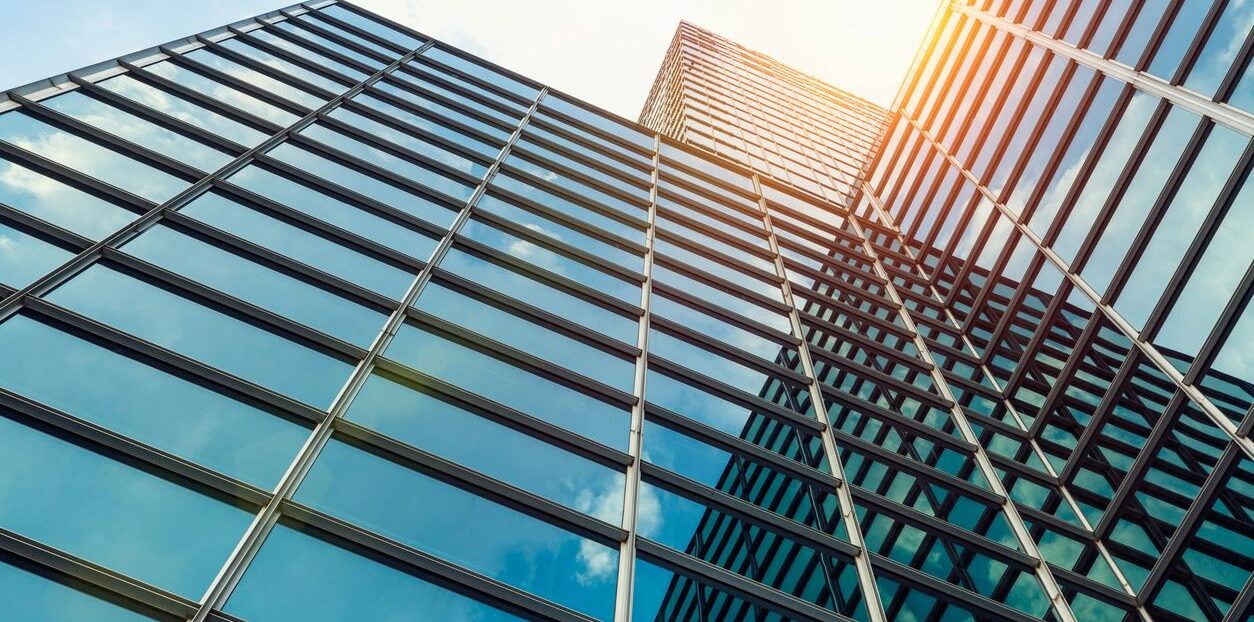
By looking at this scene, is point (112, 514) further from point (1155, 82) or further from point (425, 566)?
point (1155, 82)

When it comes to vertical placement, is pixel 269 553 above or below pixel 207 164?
below

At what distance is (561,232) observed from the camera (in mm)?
17266

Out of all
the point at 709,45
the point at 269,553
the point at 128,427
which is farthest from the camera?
the point at 709,45

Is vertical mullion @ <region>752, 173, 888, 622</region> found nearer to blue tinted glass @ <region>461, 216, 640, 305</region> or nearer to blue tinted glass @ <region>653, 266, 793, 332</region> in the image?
blue tinted glass @ <region>653, 266, 793, 332</region>

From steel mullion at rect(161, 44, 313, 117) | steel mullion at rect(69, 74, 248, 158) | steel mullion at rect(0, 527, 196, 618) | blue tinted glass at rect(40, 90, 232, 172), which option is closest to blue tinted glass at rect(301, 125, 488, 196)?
steel mullion at rect(161, 44, 313, 117)

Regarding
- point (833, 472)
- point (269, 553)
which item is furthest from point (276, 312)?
point (833, 472)

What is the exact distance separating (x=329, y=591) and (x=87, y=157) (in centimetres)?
877

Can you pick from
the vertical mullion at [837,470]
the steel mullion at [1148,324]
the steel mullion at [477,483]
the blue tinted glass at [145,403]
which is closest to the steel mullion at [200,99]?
the blue tinted glass at [145,403]

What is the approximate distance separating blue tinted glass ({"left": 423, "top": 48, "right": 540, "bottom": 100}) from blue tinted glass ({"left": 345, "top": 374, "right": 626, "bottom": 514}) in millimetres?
15690

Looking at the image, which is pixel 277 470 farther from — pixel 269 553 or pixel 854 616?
pixel 854 616

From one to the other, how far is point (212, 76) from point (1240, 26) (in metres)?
17.6

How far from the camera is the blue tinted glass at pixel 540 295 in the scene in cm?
1429

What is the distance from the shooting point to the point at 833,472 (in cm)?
1293

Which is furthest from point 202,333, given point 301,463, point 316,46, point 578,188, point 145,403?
point 316,46
